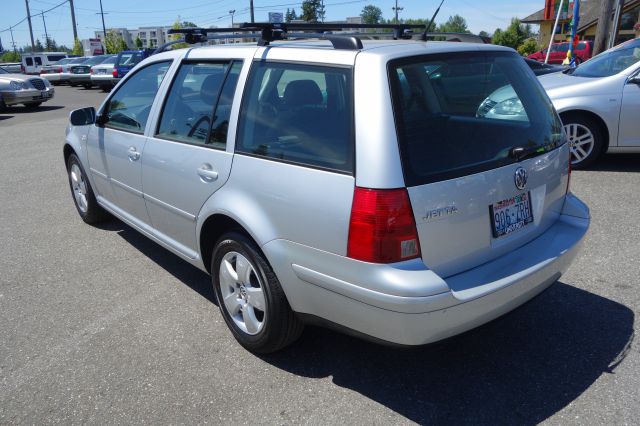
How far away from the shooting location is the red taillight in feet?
7.46

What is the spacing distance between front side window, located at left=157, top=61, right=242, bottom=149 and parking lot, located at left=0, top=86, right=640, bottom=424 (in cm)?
122

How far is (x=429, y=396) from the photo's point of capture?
270cm

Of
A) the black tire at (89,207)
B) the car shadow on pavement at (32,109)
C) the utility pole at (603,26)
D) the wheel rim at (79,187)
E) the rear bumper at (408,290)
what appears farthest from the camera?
the car shadow on pavement at (32,109)

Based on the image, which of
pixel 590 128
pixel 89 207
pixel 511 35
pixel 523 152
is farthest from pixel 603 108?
pixel 511 35

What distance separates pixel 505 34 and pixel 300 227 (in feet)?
182

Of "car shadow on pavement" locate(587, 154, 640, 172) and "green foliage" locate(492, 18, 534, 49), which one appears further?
"green foliage" locate(492, 18, 534, 49)

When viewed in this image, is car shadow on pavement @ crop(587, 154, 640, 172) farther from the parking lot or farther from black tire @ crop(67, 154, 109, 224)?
black tire @ crop(67, 154, 109, 224)

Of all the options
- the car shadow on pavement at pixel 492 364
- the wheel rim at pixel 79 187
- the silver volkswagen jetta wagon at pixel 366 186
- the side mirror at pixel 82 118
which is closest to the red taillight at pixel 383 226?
the silver volkswagen jetta wagon at pixel 366 186

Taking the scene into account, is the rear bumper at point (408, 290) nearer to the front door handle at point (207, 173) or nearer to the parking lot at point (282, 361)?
the parking lot at point (282, 361)

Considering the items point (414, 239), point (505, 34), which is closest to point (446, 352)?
point (414, 239)

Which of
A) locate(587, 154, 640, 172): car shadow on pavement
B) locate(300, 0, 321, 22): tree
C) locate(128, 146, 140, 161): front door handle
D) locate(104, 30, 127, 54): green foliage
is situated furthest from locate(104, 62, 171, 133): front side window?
locate(104, 30, 127, 54): green foliage

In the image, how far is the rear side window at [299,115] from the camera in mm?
2480

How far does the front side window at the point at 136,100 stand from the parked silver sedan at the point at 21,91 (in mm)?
15655

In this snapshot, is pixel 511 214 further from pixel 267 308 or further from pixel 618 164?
pixel 618 164
